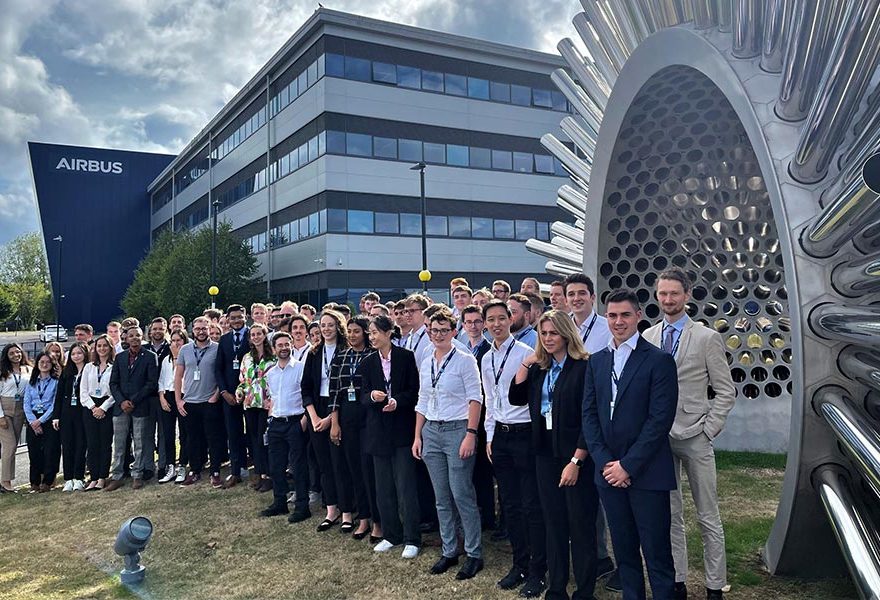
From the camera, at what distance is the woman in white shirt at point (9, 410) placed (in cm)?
807

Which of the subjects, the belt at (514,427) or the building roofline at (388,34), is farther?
the building roofline at (388,34)

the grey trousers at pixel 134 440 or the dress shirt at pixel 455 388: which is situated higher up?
the dress shirt at pixel 455 388

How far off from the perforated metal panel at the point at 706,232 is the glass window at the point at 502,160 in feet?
86.8

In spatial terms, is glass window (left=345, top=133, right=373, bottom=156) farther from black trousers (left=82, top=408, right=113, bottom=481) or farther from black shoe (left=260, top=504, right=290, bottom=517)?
black shoe (left=260, top=504, right=290, bottom=517)

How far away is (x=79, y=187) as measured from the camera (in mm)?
56688

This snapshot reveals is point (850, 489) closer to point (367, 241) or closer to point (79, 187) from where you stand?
point (367, 241)

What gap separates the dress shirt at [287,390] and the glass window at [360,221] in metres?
24.3

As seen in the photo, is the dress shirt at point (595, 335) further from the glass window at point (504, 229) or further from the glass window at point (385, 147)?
the glass window at point (504, 229)

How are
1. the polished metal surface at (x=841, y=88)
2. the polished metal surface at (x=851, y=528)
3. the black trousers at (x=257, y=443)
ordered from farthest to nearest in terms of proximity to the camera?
the black trousers at (x=257, y=443), the polished metal surface at (x=841, y=88), the polished metal surface at (x=851, y=528)

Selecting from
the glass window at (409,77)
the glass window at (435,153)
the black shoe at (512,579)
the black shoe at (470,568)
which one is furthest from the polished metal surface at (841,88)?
the glass window at (409,77)

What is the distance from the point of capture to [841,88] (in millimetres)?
3617

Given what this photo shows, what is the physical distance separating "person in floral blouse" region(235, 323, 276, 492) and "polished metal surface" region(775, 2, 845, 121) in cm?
570

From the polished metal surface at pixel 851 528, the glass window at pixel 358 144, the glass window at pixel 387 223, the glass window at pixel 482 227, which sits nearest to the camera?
the polished metal surface at pixel 851 528

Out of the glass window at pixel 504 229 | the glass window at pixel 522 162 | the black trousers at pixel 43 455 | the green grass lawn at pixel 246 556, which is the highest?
the glass window at pixel 522 162
